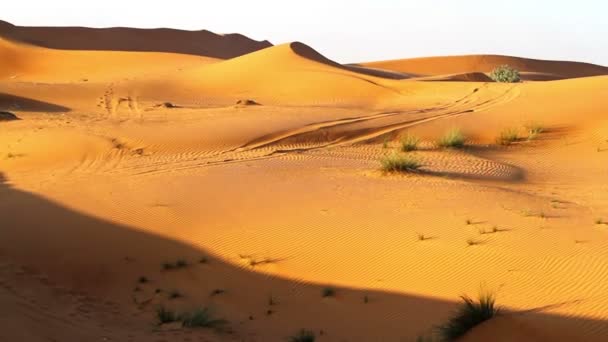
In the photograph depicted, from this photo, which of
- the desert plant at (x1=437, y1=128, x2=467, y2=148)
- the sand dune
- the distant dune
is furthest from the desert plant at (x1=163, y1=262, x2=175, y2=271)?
the distant dune

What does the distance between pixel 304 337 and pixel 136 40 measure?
65.2 meters

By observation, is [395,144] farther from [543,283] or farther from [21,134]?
[543,283]

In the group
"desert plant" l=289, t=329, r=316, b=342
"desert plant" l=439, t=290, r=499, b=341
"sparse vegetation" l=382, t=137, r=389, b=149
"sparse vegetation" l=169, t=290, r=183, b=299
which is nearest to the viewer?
"desert plant" l=439, t=290, r=499, b=341

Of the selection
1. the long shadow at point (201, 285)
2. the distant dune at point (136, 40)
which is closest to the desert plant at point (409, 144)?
the long shadow at point (201, 285)

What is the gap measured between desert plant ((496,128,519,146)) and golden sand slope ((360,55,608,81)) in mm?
50977

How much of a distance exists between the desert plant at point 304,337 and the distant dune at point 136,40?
55.7m

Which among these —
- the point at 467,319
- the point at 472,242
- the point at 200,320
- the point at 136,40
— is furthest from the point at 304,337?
the point at 136,40

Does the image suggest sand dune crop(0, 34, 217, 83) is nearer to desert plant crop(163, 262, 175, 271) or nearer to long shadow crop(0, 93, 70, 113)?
long shadow crop(0, 93, 70, 113)

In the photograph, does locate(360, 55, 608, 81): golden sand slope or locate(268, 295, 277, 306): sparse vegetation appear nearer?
locate(268, 295, 277, 306): sparse vegetation

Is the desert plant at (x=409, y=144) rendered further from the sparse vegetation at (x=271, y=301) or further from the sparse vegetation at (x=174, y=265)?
the sparse vegetation at (x=271, y=301)

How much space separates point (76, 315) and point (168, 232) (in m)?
3.01

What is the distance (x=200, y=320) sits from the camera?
338 inches

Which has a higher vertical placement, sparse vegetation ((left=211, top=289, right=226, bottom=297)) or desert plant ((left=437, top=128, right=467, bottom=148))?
desert plant ((left=437, top=128, right=467, bottom=148))

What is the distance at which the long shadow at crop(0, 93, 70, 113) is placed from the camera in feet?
90.4
